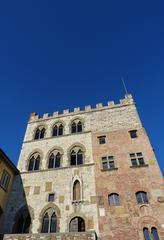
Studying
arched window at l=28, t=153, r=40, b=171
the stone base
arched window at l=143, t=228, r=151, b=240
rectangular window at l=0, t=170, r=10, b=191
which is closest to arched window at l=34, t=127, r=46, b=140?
arched window at l=28, t=153, r=40, b=171

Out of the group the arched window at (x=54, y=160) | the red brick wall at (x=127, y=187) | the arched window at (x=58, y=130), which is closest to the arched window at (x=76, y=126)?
the arched window at (x=58, y=130)

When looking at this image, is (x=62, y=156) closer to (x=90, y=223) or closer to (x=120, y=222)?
(x=90, y=223)

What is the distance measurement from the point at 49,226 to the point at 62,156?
7.30m

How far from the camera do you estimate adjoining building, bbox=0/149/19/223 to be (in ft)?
60.9

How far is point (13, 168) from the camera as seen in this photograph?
824 inches

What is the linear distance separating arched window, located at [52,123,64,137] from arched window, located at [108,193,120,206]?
1032 centimetres

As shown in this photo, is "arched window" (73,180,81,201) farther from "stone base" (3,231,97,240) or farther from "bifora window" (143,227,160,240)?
"bifora window" (143,227,160,240)

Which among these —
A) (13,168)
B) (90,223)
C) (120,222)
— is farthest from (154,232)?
(13,168)

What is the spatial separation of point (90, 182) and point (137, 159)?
5.26 m

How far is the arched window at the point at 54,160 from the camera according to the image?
21.5 m

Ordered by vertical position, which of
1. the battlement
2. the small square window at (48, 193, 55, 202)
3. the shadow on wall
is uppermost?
the battlement

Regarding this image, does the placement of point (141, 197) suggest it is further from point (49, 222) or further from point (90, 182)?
point (49, 222)

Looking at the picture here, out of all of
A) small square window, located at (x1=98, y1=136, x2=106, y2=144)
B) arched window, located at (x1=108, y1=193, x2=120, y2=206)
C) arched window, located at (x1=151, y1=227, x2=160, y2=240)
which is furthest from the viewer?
small square window, located at (x1=98, y1=136, x2=106, y2=144)

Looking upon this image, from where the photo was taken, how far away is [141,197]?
55.3ft
